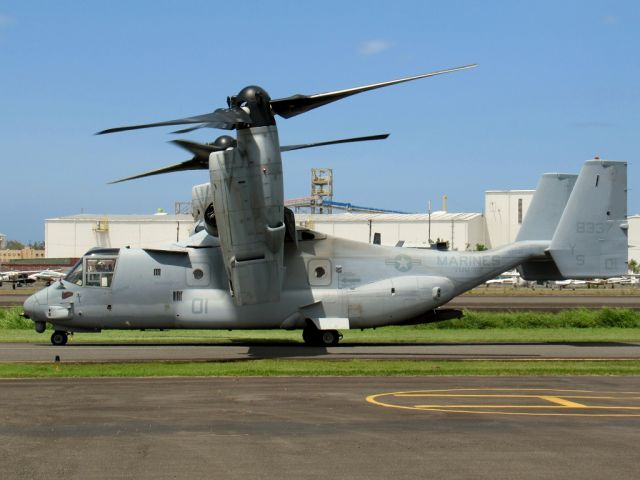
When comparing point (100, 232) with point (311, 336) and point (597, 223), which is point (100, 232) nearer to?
point (311, 336)

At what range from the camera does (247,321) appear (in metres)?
28.3

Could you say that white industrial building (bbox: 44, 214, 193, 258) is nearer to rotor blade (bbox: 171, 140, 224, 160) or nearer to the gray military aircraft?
the gray military aircraft

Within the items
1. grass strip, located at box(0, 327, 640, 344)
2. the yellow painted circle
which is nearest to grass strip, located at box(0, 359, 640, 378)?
the yellow painted circle

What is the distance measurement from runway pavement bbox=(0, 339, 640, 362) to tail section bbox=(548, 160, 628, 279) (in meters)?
2.59

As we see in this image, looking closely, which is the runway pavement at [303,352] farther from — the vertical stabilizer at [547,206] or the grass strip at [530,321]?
the grass strip at [530,321]

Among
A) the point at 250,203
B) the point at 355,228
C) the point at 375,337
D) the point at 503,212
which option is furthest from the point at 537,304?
the point at 503,212

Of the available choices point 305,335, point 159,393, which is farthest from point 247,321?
point 159,393

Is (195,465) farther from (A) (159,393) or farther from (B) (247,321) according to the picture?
(B) (247,321)

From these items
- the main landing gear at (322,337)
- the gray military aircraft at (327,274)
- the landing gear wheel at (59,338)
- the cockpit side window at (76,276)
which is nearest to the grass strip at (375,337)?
the landing gear wheel at (59,338)

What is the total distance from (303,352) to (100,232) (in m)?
87.7

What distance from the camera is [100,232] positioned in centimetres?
11012

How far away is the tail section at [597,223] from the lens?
2845cm

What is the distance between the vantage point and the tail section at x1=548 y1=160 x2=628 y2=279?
93.4 ft

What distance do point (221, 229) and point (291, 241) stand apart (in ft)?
12.4
